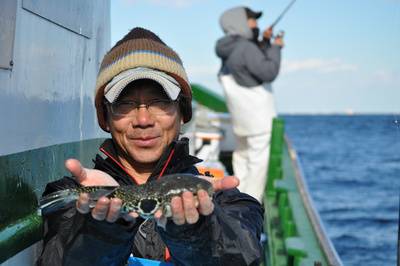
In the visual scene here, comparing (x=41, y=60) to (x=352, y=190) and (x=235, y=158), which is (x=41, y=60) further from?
(x=352, y=190)

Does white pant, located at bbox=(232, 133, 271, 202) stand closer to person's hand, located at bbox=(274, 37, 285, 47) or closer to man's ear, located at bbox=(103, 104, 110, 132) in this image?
person's hand, located at bbox=(274, 37, 285, 47)

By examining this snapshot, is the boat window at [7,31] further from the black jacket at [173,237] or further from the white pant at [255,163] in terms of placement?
the white pant at [255,163]

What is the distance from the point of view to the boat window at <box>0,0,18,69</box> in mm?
2389

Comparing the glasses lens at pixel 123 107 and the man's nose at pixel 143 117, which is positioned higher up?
the glasses lens at pixel 123 107

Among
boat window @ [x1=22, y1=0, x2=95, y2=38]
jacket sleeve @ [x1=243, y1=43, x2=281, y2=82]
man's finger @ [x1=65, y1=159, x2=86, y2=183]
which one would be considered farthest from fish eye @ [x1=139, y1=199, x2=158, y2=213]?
jacket sleeve @ [x1=243, y1=43, x2=281, y2=82]

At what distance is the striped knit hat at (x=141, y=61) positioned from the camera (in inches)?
107

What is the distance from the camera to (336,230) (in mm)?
14586

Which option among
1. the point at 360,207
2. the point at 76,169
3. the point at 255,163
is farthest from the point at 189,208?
the point at 360,207

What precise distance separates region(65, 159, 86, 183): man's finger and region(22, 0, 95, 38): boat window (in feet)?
2.53

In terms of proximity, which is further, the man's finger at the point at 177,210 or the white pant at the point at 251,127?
the white pant at the point at 251,127

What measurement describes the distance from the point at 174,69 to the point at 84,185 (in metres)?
0.71

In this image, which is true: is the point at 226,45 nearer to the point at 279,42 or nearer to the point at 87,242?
the point at 279,42

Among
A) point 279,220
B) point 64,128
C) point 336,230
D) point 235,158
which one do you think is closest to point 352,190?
point 336,230

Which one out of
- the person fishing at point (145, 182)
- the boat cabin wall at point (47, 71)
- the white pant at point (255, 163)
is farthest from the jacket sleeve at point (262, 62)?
the person fishing at point (145, 182)
